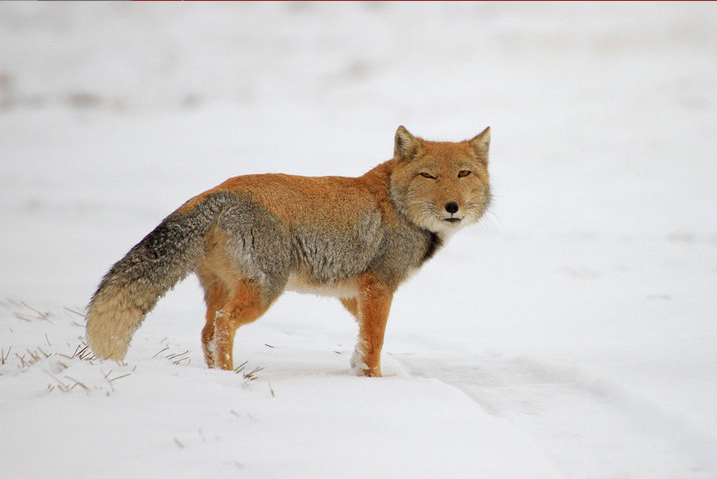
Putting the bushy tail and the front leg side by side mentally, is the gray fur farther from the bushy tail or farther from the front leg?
the front leg

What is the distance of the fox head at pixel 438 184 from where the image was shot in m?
6.31

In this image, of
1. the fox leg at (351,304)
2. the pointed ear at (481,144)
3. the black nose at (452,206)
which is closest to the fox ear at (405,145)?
the pointed ear at (481,144)

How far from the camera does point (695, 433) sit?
427 cm

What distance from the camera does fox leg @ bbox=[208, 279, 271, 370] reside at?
5406 mm

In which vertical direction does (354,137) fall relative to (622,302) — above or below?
above

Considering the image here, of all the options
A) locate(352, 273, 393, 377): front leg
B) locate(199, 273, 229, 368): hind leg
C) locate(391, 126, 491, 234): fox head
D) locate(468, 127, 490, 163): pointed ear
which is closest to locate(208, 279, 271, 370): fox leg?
locate(199, 273, 229, 368): hind leg

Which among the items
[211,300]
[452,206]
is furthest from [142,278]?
[452,206]

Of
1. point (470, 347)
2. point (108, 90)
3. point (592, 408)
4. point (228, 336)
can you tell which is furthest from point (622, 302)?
point (108, 90)

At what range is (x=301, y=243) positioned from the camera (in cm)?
588

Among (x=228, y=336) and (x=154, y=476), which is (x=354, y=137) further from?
(x=154, y=476)

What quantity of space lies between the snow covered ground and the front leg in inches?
13.5

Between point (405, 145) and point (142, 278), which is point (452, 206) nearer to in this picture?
point (405, 145)

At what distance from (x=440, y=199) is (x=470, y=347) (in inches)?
83.6

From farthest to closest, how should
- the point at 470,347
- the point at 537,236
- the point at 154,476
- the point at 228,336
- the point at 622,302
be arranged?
the point at 537,236
the point at 622,302
the point at 470,347
the point at 228,336
the point at 154,476
